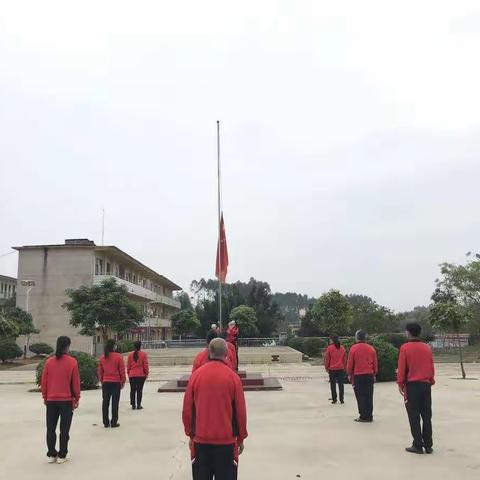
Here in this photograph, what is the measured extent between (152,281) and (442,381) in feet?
173

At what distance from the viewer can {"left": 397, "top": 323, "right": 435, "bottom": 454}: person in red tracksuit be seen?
7.14 m

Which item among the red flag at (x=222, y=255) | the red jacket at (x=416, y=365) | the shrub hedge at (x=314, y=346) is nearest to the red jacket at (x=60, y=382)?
the red jacket at (x=416, y=365)

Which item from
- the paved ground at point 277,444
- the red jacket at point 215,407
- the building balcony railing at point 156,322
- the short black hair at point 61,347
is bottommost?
the paved ground at point 277,444

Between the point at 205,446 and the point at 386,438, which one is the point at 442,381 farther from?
the point at 205,446

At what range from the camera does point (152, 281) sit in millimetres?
68562

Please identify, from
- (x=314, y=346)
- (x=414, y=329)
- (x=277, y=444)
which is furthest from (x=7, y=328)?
(x=414, y=329)

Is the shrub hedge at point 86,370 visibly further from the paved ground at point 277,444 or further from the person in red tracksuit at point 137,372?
the person in red tracksuit at point 137,372

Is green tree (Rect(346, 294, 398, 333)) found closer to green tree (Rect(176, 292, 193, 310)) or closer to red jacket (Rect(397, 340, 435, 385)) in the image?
red jacket (Rect(397, 340, 435, 385))

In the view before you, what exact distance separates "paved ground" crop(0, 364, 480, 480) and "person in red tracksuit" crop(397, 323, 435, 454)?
243mm

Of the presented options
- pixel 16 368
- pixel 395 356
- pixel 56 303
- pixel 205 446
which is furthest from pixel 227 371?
pixel 56 303

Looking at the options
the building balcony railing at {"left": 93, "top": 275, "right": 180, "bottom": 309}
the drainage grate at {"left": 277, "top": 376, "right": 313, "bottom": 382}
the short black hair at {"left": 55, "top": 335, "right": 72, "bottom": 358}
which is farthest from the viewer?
the building balcony railing at {"left": 93, "top": 275, "right": 180, "bottom": 309}

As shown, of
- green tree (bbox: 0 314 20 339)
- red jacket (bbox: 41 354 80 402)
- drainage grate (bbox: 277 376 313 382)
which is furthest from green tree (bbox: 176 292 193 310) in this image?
red jacket (bbox: 41 354 80 402)

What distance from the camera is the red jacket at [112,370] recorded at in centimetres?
958

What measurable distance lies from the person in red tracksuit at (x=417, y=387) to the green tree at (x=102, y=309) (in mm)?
29855
